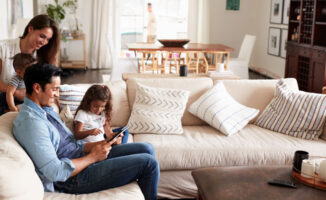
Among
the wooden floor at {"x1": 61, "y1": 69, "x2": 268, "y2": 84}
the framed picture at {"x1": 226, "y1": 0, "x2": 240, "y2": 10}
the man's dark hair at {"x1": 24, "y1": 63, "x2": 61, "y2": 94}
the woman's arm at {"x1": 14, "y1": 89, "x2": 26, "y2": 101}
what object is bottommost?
the wooden floor at {"x1": 61, "y1": 69, "x2": 268, "y2": 84}

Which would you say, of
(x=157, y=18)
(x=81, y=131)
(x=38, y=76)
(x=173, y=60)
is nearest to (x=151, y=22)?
(x=157, y=18)

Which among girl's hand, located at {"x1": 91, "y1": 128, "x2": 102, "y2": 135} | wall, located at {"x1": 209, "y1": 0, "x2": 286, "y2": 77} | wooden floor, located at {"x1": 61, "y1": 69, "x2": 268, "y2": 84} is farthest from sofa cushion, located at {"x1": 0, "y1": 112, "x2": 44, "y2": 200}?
wall, located at {"x1": 209, "y1": 0, "x2": 286, "y2": 77}

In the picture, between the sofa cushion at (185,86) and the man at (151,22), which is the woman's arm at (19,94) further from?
the man at (151,22)

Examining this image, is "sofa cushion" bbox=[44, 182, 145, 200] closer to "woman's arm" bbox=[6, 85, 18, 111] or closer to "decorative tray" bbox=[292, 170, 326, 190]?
"decorative tray" bbox=[292, 170, 326, 190]

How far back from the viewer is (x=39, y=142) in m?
1.84

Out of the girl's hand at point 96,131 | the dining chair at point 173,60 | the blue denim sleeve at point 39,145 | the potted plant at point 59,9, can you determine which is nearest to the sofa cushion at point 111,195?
the blue denim sleeve at point 39,145

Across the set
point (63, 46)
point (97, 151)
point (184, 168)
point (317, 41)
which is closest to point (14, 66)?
point (97, 151)

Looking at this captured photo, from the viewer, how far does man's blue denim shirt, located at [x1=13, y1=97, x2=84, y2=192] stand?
6.04 feet

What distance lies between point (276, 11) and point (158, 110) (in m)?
5.51

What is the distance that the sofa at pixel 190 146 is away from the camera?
5.79ft

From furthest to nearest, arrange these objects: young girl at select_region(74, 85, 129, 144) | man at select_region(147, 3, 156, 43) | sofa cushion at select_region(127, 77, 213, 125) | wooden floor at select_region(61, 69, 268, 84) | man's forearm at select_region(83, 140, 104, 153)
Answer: man at select_region(147, 3, 156, 43) < wooden floor at select_region(61, 69, 268, 84) < sofa cushion at select_region(127, 77, 213, 125) < young girl at select_region(74, 85, 129, 144) < man's forearm at select_region(83, 140, 104, 153)

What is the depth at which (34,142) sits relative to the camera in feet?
6.03

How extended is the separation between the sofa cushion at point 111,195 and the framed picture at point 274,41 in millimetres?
6261

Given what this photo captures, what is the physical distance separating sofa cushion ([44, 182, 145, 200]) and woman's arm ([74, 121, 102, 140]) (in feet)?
1.61
